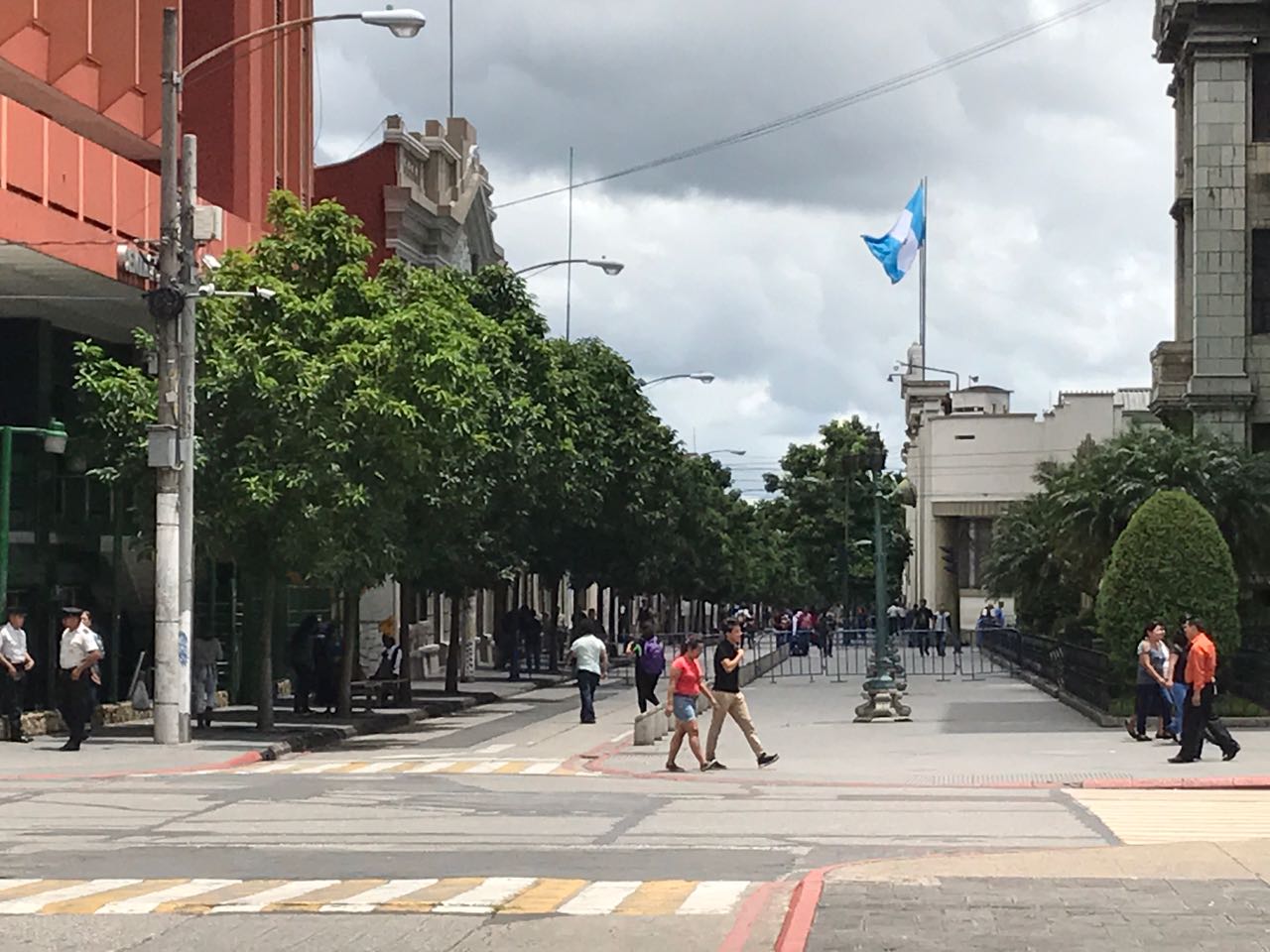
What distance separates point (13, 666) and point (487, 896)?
679 inches

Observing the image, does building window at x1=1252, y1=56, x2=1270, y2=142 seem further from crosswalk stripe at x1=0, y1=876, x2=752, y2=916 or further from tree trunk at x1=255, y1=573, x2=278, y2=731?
crosswalk stripe at x1=0, y1=876, x2=752, y2=916

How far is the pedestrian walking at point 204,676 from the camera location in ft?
111

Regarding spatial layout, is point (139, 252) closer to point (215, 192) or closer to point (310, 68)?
point (215, 192)

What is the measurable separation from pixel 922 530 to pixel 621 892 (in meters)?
90.8

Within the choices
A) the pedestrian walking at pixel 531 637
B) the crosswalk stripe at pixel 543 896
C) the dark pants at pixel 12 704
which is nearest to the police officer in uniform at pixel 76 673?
the dark pants at pixel 12 704

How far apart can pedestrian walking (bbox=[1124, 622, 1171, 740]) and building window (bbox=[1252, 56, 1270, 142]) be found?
1469cm

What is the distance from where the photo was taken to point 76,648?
1120 inches

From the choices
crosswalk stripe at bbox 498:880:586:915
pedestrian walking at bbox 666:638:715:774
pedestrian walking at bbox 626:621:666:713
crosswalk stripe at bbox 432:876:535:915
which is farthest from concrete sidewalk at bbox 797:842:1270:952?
pedestrian walking at bbox 626:621:666:713

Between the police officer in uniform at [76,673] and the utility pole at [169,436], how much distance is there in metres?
0.97

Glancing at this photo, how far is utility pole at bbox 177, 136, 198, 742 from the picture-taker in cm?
2878

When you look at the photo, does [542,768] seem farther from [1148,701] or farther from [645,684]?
[645,684]

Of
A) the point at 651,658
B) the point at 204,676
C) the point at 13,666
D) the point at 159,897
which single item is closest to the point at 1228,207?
the point at 651,658

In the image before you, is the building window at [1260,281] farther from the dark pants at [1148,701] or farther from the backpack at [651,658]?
the dark pants at [1148,701]

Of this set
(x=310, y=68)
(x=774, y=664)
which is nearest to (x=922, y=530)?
(x=774, y=664)
